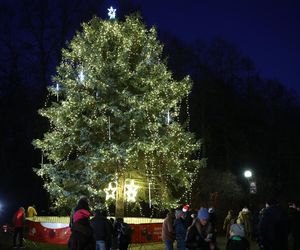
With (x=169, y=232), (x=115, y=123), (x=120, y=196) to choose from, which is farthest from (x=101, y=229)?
(x=115, y=123)

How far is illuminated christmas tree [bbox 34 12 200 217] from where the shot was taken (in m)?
23.1

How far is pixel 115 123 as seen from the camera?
23.8 m

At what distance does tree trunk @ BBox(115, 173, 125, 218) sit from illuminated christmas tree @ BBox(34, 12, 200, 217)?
0.05 m

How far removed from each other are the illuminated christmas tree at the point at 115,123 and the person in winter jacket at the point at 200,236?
13320 mm

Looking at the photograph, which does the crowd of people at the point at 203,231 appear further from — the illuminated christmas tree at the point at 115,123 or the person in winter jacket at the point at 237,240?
the illuminated christmas tree at the point at 115,123

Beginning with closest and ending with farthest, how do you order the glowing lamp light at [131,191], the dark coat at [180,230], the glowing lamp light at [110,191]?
the dark coat at [180,230], the glowing lamp light at [110,191], the glowing lamp light at [131,191]

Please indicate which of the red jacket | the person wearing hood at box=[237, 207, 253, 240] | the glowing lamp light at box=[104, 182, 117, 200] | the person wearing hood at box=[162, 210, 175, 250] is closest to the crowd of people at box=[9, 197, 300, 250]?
the person wearing hood at box=[162, 210, 175, 250]

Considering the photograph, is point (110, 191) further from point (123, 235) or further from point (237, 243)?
point (237, 243)

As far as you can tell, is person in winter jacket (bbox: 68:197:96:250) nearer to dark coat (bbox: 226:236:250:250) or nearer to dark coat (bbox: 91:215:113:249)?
dark coat (bbox: 226:236:250:250)

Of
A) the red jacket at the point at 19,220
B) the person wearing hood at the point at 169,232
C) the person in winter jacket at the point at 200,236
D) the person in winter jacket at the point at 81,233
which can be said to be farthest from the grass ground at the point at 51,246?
the person in winter jacket at the point at 200,236

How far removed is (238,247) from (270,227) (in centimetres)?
150

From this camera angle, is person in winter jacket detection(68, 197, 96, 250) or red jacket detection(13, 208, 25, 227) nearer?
person in winter jacket detection(68, 197, 96, 250)

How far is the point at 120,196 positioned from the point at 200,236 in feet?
48.9

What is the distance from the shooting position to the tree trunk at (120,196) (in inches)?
918
